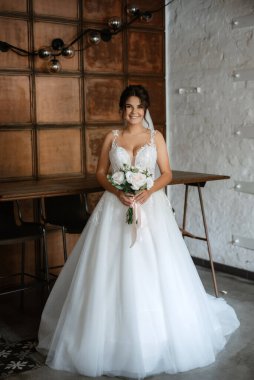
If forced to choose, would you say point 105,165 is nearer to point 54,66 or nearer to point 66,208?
point 66,208

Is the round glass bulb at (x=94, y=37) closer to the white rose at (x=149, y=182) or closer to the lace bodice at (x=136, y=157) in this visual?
the lace bodice at (x=136, y=157)

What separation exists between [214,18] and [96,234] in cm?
269

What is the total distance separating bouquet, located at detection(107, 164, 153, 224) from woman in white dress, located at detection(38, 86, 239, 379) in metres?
0.07

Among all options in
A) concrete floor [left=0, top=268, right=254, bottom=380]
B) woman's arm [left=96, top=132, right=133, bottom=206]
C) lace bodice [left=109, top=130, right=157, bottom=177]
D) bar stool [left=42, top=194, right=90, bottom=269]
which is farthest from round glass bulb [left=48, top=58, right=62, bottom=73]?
concrete floor [left=0, top=268, right=254, bottom=380]

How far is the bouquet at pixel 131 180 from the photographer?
10.4 feet

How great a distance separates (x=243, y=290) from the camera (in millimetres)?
4543

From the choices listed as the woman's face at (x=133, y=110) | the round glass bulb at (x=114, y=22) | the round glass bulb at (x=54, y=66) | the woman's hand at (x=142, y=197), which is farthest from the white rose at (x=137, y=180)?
the round glass bulb at (x=114, y=22)

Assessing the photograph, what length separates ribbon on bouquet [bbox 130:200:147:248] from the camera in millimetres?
3180

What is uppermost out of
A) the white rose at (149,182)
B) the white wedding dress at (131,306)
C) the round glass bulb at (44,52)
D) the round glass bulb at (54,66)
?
the round glass bulb at (44,52)

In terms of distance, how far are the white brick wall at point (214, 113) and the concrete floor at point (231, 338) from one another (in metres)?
0.37

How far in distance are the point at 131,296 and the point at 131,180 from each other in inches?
26.5

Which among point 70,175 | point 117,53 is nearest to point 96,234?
point 70,175

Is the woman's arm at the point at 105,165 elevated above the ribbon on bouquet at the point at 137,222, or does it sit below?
above

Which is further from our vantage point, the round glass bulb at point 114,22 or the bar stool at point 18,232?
the round glass bulb at point 114,22
